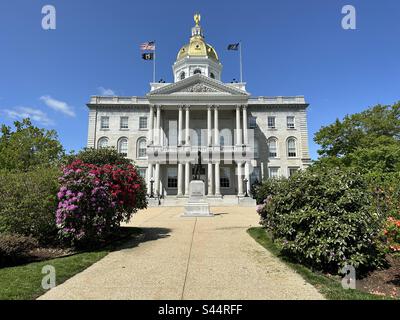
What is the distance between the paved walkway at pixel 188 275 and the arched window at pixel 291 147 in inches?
1501

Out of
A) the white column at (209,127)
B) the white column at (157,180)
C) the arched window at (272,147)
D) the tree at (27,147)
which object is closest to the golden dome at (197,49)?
the white column at (209,127)

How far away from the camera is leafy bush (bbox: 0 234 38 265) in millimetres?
7363

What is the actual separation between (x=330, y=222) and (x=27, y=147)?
3524cm

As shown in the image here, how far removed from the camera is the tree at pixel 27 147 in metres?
28.9

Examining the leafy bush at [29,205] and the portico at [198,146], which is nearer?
the leafy bush at [29,205]

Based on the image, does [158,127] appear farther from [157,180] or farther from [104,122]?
[104,122]

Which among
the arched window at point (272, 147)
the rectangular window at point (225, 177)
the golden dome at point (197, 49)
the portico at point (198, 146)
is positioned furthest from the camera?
the golden dome at point (197, 49)

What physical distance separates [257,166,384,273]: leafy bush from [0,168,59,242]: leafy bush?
838 centimetres

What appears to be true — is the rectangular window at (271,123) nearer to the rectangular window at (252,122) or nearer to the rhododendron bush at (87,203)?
the rectangular window at (252,122)

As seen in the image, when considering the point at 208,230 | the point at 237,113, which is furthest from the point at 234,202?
the point at 208,230

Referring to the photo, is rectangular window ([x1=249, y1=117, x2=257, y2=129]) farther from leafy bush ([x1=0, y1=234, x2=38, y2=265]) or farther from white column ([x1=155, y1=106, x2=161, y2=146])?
leafy bush ([x1=0, y1=234, x2=38, y2=265])

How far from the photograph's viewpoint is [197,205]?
62.2 feet

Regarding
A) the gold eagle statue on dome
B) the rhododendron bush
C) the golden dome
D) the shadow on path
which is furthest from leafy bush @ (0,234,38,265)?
the gold eagle statue on dome
